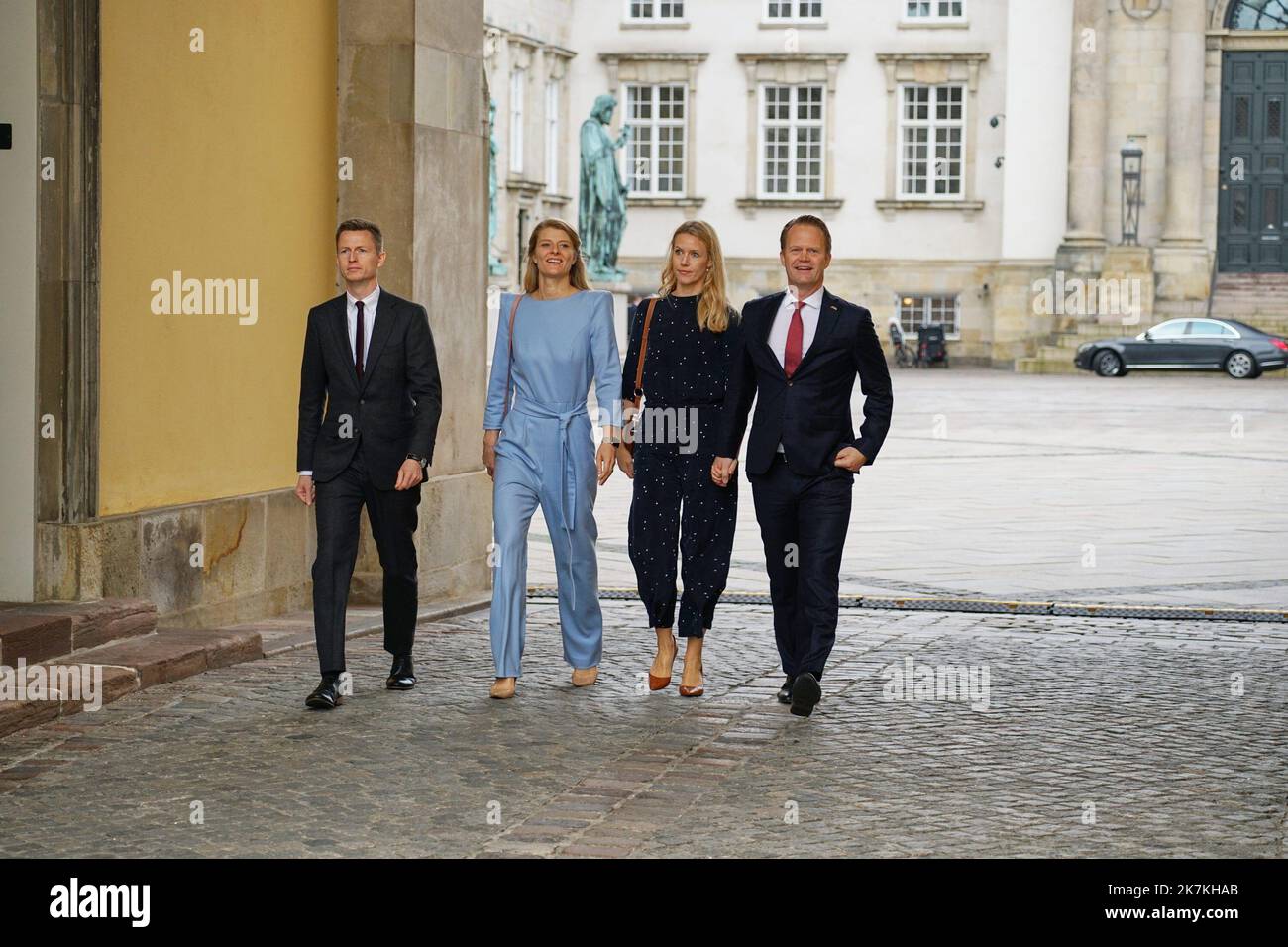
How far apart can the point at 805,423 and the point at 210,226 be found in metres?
3.23

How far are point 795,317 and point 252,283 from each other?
323cm

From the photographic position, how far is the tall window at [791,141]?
5016cm

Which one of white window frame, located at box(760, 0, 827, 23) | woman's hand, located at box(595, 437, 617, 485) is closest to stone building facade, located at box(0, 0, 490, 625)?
woman's hand, located at box(595, 437, 617, 485)

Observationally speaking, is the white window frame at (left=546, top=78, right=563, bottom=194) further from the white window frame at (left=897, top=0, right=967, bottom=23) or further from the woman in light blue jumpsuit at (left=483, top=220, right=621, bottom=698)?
the woman in light blue jumpsuit at (left=483, top=220, right=621, bottom=698)

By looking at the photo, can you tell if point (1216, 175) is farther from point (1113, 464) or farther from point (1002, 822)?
point (1002, 822)

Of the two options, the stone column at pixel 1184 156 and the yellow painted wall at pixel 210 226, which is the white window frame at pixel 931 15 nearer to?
the stone column at pixel 1184 156

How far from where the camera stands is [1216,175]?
46.4 m

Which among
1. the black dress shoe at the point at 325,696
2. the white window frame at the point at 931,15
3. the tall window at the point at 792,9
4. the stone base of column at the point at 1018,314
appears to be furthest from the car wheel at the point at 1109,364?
the black dress shoe at the point at 325,696

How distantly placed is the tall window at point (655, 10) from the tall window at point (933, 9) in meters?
5.29

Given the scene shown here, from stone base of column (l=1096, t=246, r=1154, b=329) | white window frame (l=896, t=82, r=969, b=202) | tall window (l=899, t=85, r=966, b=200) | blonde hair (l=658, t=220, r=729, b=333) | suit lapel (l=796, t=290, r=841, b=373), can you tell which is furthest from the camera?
tall window (l=899, t=85, r=966, b=200)

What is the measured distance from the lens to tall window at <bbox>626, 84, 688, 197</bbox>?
5050 centimetres

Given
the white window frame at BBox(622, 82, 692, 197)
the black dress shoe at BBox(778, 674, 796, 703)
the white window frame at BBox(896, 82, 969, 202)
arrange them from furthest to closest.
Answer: the white window frame at BBox(622, 82, 692, 197) → the white window frame at BBox(896, 82, 969, 202) → the black dress shoe at BBox(778, 674, 796, 703)

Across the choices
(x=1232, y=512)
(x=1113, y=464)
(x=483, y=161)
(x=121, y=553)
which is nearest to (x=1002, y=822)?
(x=121, y=553)

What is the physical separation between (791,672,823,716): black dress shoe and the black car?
34562 mm
